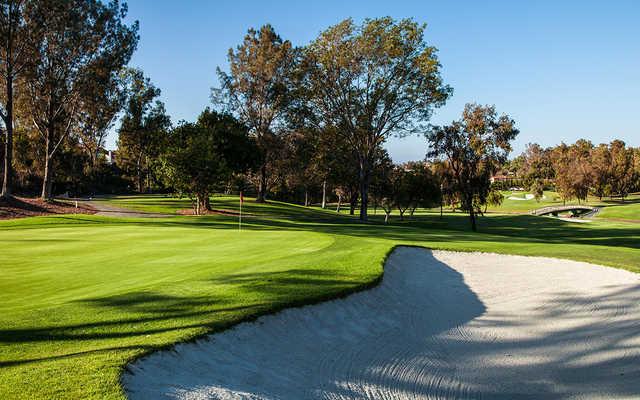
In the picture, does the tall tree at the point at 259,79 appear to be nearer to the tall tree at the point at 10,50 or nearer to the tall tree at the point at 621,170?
the tall tree at the point at 10,50

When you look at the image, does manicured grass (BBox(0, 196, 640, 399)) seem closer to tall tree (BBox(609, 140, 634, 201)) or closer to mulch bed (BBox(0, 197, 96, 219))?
mulch bed (BBox(0, 197, 96, 219))

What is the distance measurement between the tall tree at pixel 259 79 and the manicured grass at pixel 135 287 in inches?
1545

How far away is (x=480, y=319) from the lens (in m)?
11.1

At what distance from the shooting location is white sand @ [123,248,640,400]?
614cm

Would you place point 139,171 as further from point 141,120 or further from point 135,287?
point 135,287

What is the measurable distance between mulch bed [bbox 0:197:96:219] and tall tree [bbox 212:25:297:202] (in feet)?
75.3

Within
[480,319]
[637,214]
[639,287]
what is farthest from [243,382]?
[637,214]

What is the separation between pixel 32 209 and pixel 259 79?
98.9 ft

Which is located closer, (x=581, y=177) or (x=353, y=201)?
(x=353, y=201)

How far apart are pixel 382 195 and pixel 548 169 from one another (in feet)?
318

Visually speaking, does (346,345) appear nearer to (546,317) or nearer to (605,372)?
(605,372)

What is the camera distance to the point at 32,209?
3641cm

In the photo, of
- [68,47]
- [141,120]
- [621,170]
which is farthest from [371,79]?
[621,170]

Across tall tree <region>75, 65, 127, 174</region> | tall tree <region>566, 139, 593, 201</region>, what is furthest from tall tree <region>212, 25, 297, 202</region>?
tall tree <region>566, 139, 593, 201</region>
